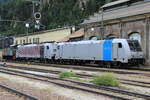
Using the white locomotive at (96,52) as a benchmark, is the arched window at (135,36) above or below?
above

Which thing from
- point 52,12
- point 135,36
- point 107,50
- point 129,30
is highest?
point 52,12

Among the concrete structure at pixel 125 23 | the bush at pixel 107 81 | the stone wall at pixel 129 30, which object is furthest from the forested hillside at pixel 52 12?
the bush at pixel 107 81

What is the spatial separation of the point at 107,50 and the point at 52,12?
7492cm

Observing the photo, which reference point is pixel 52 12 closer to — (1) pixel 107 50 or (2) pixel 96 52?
(2) pixel 96 52

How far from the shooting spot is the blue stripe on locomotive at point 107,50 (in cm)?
3089

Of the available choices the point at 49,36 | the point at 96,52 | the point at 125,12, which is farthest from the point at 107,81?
the point at 49,36

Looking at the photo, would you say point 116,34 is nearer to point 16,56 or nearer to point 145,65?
point 145,65

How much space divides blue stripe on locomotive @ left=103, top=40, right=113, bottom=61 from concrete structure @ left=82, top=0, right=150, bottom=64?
502cm

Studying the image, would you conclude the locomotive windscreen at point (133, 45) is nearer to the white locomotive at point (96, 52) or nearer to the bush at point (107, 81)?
the white locomotive at point (96, 52)

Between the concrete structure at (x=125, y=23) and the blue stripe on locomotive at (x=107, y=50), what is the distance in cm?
502

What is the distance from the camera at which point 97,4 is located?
282 ft

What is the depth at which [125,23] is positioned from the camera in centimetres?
3731

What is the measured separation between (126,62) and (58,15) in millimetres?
73272

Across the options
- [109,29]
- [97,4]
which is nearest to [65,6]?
[97,4]
